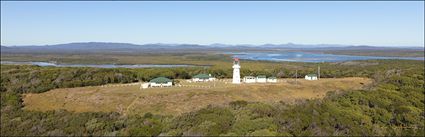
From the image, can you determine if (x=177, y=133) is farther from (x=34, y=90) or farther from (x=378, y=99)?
(x=34, y=90)

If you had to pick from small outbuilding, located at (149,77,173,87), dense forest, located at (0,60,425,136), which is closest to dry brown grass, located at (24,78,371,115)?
dense forest, located at (0,60,425,136)

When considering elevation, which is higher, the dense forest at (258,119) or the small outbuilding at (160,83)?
the small outbuilding at (160,83)

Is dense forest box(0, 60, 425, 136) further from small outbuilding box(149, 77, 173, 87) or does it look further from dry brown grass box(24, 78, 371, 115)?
small outbuilding box(149, 77, 173, 87)

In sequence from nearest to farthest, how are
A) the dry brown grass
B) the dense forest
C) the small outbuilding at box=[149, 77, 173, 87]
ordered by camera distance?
the dense forest
the dry brown grass
the small outbuilding at box=[149, 77, 173, 87]

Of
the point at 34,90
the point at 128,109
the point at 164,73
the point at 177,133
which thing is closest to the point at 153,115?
the point at 128,109

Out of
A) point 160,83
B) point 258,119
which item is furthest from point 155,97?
point 258,119

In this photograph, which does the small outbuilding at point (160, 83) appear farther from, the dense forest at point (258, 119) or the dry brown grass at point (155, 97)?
the dense forest at point (258, 119)

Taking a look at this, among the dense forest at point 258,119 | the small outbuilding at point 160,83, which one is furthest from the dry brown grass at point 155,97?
the small outbuilding at point 160,83

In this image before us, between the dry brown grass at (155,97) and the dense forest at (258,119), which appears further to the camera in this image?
the dry brown grass at (155,97)
